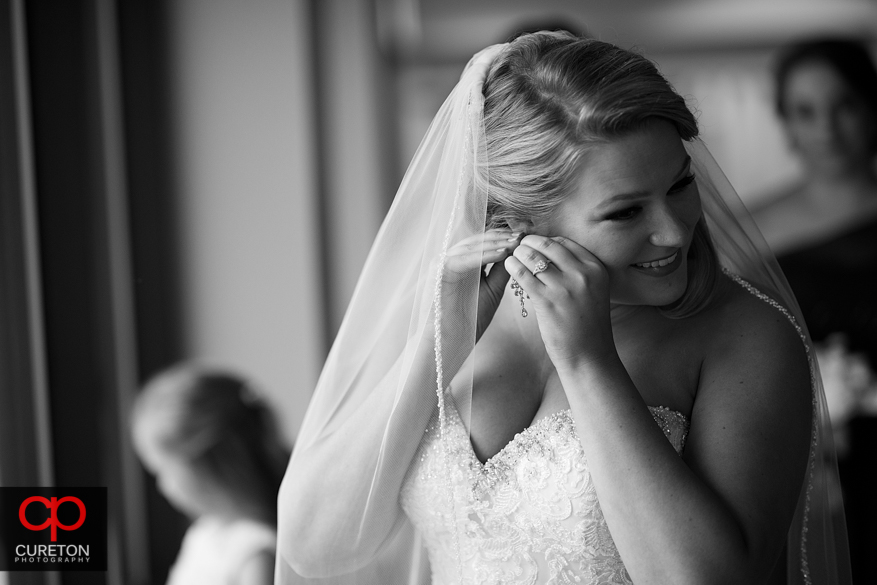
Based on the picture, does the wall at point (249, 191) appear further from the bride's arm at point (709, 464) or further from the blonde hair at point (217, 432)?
the bride's arm at point (709, 464)

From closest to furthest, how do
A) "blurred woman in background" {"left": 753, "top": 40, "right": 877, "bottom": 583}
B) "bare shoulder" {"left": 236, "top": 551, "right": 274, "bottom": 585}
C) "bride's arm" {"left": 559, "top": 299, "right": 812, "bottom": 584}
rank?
"bride's arm" {"left": 559, "top": 299, "right": 812, "bottom": 584}, "bare shoulder" {"left": 236, "top": 551, "right": 274, "bottom": 585}, "blurred woman in background" {"left": 753, "top": 40, "right": 877, "bottom": 583}

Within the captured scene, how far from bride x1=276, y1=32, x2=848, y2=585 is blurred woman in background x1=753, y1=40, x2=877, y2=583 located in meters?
2.31

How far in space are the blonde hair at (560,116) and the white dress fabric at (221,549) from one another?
45.0 inches

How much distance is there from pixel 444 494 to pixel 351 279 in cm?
232

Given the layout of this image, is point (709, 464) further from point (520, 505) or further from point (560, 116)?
point (560, 116)

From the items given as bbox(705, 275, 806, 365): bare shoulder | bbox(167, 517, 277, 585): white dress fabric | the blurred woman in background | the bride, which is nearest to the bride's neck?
the bride

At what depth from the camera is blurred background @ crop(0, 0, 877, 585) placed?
2479 mm

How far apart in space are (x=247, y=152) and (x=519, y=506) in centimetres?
247

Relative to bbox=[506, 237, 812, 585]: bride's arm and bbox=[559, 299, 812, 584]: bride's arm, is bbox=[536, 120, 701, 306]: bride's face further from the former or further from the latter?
bbox=[559, 299, 812, 584]: bride's arm

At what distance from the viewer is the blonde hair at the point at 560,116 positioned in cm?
121

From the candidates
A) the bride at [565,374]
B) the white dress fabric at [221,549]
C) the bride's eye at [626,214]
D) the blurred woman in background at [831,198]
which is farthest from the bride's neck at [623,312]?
the blurred woman in background at [831,198]

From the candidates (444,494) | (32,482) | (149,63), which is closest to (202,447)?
(32,482)

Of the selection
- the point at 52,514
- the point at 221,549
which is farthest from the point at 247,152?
the point at 52,514

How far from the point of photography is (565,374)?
3.82 feet
